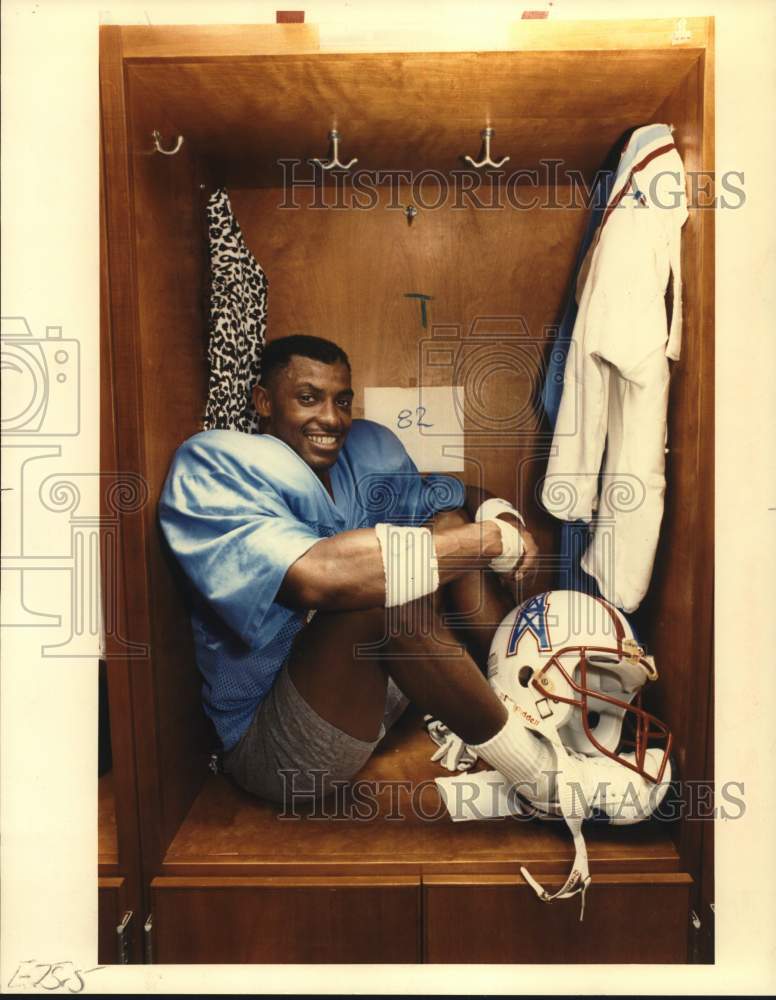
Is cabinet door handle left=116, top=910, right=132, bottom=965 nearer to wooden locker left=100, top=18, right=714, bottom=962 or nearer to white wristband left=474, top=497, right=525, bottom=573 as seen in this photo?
wooden locker left=100, top=18, right=714, bottom=962

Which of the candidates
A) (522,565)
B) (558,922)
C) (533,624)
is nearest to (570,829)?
(558,922)

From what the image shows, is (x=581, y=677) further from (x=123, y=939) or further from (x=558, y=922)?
(x=123, y=939)

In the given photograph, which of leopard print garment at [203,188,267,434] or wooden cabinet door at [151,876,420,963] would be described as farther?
leopard print garment at [203,188,267,434]

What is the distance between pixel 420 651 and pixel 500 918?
427mm

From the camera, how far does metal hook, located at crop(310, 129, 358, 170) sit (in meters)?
1.16

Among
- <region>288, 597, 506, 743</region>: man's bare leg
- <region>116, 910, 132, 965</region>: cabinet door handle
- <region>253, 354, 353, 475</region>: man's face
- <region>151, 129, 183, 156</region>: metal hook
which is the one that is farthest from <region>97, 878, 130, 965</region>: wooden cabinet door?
<region>151, 129, 183, 156</region>: metal hook

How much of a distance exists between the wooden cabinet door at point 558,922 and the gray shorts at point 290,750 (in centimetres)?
22

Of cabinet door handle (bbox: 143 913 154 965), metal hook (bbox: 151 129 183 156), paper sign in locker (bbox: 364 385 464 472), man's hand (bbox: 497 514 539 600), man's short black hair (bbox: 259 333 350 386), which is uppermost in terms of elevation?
metal hook (bbox: 151 129 183 156)

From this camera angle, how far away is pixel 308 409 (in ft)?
4.01

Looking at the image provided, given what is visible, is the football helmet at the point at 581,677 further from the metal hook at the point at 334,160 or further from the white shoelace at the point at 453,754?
the metal hook at the point at 334,160

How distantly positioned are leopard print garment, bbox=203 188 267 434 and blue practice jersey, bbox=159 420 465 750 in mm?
104

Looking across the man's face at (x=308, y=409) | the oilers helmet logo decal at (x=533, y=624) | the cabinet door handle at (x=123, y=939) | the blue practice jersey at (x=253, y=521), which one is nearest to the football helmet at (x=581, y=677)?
the oilers helmet logo decal at (x=533, y=624)

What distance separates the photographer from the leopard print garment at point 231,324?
1221mm

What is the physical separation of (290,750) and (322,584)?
0.30 metres
